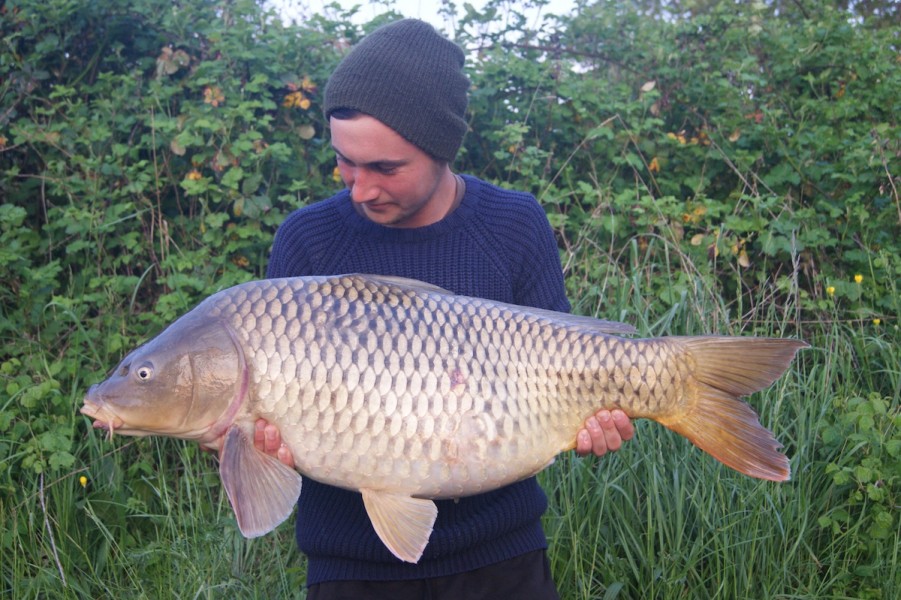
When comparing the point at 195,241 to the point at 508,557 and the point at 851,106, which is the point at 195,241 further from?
the point at 851,106

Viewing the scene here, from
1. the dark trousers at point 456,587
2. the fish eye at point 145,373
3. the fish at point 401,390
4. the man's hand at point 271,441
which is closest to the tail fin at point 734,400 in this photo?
the fish at point 401,390

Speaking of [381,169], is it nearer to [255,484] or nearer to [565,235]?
[255,484]

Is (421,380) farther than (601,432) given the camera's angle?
No

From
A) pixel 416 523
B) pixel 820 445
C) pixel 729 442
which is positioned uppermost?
pixel 729 442

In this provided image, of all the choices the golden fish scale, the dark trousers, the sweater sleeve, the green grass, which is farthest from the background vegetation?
the golden fish scale

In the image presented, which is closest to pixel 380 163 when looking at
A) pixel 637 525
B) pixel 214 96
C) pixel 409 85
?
pixel 409 85

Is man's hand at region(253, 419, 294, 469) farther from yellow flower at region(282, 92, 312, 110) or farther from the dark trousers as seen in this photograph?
yellow flower at region(282, 92, 312, 110)

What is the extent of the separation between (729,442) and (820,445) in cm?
133

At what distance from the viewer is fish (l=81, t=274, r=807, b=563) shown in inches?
61.6

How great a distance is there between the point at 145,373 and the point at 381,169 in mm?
566

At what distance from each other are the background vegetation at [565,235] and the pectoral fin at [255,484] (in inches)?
35.0

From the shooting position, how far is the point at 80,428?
3191mm

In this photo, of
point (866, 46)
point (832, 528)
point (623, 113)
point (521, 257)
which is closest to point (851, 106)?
point (866, 46)

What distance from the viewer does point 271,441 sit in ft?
5.14
